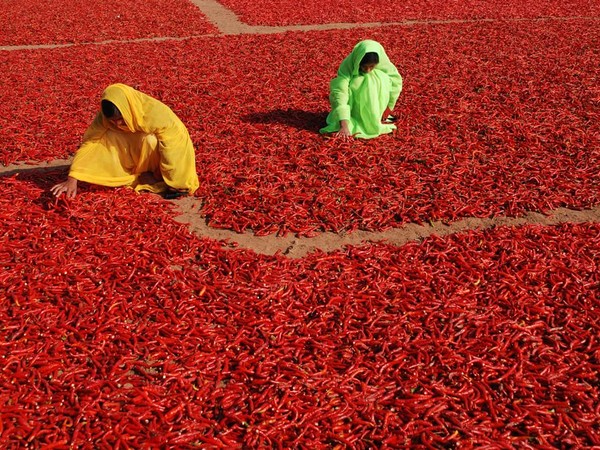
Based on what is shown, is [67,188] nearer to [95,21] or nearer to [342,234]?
[342,234]

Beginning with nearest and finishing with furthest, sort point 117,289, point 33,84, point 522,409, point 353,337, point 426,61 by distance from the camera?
point 522,409
point 353,337
point 117,289
point 33,84
point 426,61

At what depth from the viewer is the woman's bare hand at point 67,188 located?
19.9 ft

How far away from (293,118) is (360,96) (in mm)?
1297

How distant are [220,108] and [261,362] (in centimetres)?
607

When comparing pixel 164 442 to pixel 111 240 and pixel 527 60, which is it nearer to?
pixel 111 240

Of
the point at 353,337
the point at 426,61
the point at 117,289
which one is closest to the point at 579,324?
the point at 353,337

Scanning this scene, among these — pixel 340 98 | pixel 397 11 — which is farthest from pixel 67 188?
pixel 397 11

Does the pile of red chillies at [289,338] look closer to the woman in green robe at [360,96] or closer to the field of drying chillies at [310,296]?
the field of drying chillies at [310,296]

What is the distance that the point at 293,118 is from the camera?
8.92 meters

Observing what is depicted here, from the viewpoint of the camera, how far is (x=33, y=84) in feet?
34.4

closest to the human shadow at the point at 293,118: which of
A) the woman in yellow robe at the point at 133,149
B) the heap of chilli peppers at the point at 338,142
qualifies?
the heap of chilli peppers at the point at 338,142

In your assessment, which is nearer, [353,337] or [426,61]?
[353,337]

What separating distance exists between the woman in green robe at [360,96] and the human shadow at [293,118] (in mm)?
425

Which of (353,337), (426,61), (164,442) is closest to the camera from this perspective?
(164,442)
